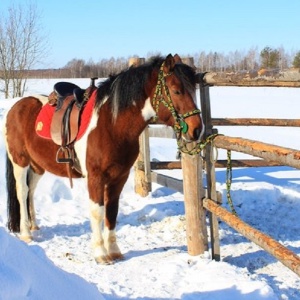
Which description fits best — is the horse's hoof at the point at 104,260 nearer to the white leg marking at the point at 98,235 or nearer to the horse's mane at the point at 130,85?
the white leg marking at the point at 98,235

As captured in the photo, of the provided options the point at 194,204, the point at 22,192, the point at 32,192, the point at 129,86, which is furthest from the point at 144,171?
the point at 129,86

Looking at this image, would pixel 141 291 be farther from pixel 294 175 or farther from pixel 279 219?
pixel 294 175

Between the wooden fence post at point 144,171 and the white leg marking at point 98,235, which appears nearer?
the white leg marking at point 98,235

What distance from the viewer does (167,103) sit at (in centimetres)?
352

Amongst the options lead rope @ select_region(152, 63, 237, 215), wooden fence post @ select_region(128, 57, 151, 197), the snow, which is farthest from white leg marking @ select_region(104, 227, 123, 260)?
wooden fence post @ select_region(128, 57, 151, 197)

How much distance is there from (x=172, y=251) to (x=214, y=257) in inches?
19.2

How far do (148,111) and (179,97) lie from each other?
0.37m

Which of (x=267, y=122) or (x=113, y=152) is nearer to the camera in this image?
(x=113, y=152)

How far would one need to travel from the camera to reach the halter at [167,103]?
3.42 m

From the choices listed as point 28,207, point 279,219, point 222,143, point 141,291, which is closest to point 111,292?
point 141,291

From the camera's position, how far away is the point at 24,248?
84.3 inches

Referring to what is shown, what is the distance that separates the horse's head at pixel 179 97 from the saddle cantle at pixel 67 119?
88 cm

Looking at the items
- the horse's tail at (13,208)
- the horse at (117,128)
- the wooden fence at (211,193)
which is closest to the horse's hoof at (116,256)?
the horse at (117,128)

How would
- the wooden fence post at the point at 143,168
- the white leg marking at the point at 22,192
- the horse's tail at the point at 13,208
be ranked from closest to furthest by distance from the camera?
the white leg marking at the point at 22,192
the horse's tail at the point at 13,208
the wooden fence post at the point at 143,168
